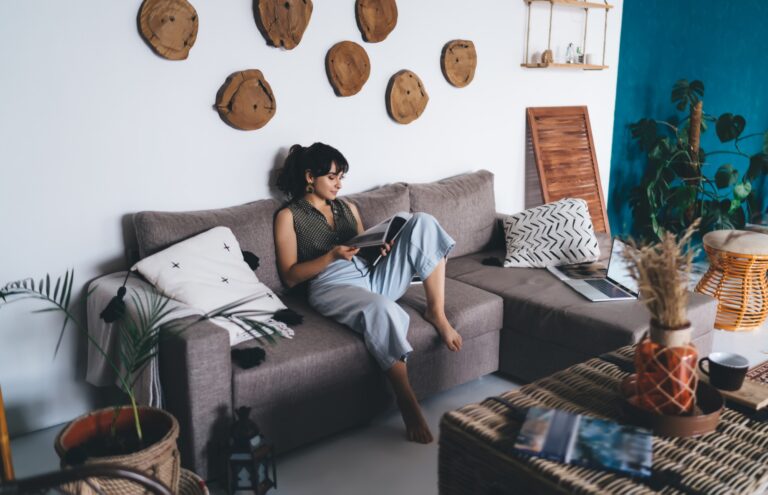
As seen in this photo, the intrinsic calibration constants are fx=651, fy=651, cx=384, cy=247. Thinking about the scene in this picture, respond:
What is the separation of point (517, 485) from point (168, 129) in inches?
72.0

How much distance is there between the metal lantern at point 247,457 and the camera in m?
1.88

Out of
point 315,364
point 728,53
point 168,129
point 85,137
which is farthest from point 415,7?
point 728,53

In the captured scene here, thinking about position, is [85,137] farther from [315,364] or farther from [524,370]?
[524,370]

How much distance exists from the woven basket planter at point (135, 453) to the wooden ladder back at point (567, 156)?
2.73 meters

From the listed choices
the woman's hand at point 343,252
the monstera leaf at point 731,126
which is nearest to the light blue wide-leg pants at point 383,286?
the woman's hand at point 343,252

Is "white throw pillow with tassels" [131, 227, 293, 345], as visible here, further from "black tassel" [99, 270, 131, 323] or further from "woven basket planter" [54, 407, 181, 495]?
"woven basket planter" [54, 407, 181, 495]

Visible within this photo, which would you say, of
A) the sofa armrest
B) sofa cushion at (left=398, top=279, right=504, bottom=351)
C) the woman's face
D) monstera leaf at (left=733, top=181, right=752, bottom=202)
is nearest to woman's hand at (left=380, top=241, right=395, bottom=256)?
sofa cushion at (left=398, top=279, right=504, bottom=351)

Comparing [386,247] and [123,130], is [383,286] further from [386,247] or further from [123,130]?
[123,130]

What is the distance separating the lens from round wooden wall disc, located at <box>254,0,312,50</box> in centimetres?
263

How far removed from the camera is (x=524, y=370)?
2736 mm

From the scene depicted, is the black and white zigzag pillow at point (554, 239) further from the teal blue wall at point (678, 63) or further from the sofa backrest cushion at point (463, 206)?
the teal blue wall at point (678, 63)

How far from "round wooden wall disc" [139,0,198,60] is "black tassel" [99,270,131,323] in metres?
0.93

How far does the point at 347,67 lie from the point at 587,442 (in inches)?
79.9

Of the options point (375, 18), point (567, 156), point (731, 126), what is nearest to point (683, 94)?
point (731, 126)
